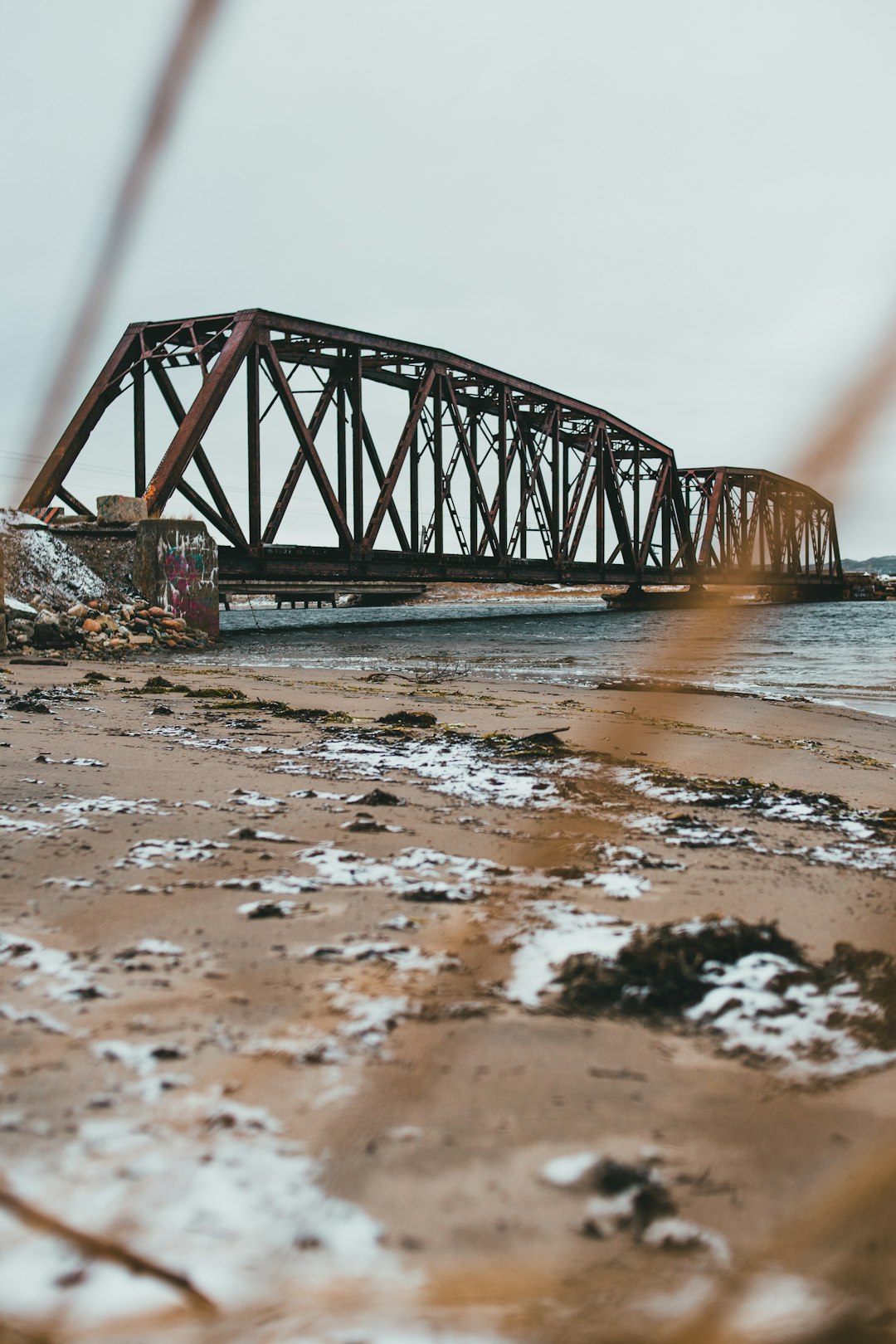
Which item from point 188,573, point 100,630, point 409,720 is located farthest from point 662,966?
point 188,573

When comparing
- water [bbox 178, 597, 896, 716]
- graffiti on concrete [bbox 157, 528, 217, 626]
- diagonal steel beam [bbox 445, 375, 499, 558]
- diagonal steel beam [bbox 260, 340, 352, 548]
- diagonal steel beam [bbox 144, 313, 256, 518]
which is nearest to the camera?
water [bbox 178, 597, 896, 716]

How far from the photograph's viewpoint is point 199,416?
1686cm

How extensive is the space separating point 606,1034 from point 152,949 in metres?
0.80

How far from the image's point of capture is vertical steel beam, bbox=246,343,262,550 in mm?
17794

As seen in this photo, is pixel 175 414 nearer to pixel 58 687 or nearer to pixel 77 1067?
pixel 58 687

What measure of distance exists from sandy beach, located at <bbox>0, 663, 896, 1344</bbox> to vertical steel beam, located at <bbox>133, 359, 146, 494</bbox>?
16830 millimetres

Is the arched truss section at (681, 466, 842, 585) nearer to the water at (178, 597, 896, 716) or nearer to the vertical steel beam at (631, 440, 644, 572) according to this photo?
the water at (178, 597, 896, 716)

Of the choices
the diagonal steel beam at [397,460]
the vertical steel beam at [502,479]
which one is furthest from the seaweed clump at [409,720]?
the vertical steel beam at [502,479]

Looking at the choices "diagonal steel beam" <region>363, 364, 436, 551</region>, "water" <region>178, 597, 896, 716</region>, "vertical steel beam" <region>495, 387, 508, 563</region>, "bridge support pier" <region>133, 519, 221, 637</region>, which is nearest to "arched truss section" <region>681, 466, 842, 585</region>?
"water" <region>178, 597, 896, 716</region>

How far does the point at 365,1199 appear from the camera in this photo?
0.88 meters

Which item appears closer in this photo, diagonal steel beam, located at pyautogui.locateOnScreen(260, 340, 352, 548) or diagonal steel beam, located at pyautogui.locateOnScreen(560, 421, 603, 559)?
diagonal steel beam, located at pyautogui.locateOnScreen(260, 340, 352, 548)

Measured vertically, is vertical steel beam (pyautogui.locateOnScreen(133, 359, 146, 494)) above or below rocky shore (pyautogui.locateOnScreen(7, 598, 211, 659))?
above

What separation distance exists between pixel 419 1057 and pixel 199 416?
56.8 ft

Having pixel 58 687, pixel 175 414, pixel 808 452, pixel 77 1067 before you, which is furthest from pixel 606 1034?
pixel 175 414
